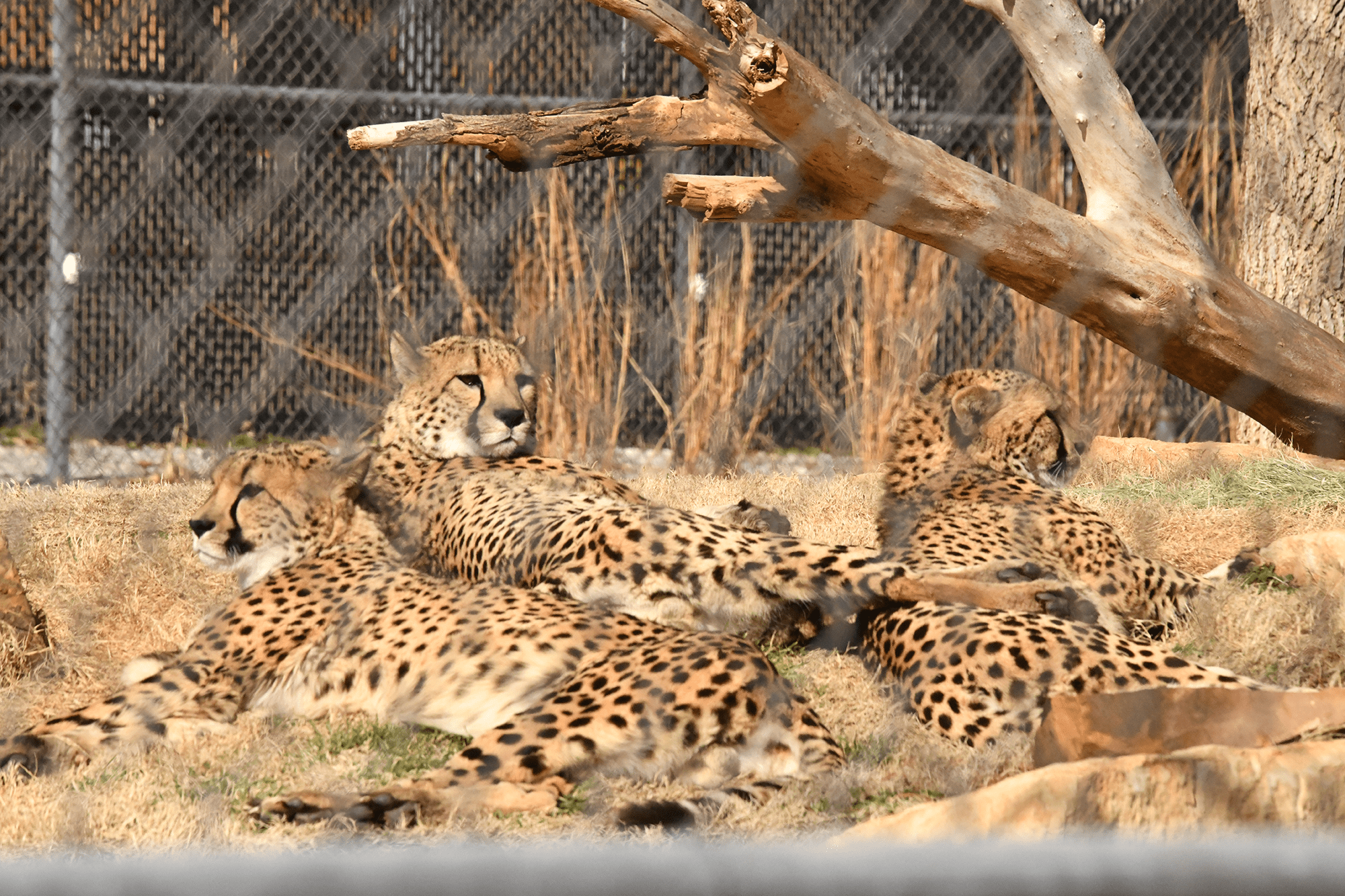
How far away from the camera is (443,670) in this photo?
1896 mm

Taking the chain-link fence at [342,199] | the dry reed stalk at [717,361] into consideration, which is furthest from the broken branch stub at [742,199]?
the chain-link fence at [342,199]

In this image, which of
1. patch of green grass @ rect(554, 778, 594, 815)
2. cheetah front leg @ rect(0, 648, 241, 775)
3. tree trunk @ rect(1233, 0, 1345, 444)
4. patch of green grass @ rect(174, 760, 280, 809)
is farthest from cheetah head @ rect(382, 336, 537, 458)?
tree trunk @ rect(1233, 0, 1345, 444)

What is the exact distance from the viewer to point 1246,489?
3.30 m

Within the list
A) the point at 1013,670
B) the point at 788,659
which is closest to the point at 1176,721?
the point at 1013,670

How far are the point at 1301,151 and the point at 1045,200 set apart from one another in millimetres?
1912

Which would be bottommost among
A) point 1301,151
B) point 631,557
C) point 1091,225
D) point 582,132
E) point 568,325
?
point 631,557

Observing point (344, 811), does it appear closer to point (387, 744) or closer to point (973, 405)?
point (387, 744)

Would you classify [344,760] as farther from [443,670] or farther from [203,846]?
[203,846]

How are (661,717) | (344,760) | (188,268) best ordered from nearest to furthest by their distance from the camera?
1. (661,717)
2. (344,760)
3. (188,268)

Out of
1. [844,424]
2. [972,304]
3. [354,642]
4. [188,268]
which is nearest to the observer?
[354,642]

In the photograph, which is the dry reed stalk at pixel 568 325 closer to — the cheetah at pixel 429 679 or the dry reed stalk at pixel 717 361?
the dry reed stalk at pixel 717 361

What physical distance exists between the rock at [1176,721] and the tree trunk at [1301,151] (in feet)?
7.94

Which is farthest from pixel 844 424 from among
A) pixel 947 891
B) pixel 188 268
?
pixel 947 891

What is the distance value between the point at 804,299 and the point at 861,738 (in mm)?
3227
